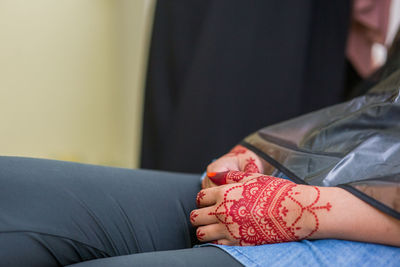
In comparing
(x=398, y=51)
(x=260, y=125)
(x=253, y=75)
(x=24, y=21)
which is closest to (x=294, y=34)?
(x=253, y=75)

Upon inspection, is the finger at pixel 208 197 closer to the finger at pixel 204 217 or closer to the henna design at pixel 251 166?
the finger at pixel 204 217

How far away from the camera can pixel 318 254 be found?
0.48 metres

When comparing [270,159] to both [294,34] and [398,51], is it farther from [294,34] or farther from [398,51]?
[294,34]

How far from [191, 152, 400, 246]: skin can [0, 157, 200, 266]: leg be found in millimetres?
82

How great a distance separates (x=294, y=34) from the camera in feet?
4.18

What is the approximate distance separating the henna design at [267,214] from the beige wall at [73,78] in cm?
64

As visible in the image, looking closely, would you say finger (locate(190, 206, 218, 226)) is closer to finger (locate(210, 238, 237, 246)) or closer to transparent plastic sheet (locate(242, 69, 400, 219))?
finger (locate(210, 238, 237, 246))

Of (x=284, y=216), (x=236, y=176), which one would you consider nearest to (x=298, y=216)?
A: (x=284, y=216)

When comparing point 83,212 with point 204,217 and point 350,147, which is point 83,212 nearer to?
point 204,217

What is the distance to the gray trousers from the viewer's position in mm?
481

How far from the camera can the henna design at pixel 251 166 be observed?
688 millimetres

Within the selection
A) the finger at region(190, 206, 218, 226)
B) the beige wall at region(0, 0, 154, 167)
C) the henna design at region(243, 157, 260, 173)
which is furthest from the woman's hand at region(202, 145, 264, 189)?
the beige wall at region(0, 0, 154, 167)

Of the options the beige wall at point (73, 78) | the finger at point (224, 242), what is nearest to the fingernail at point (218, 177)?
the finger at point (224, 242)

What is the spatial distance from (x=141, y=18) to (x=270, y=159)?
1106 mm
